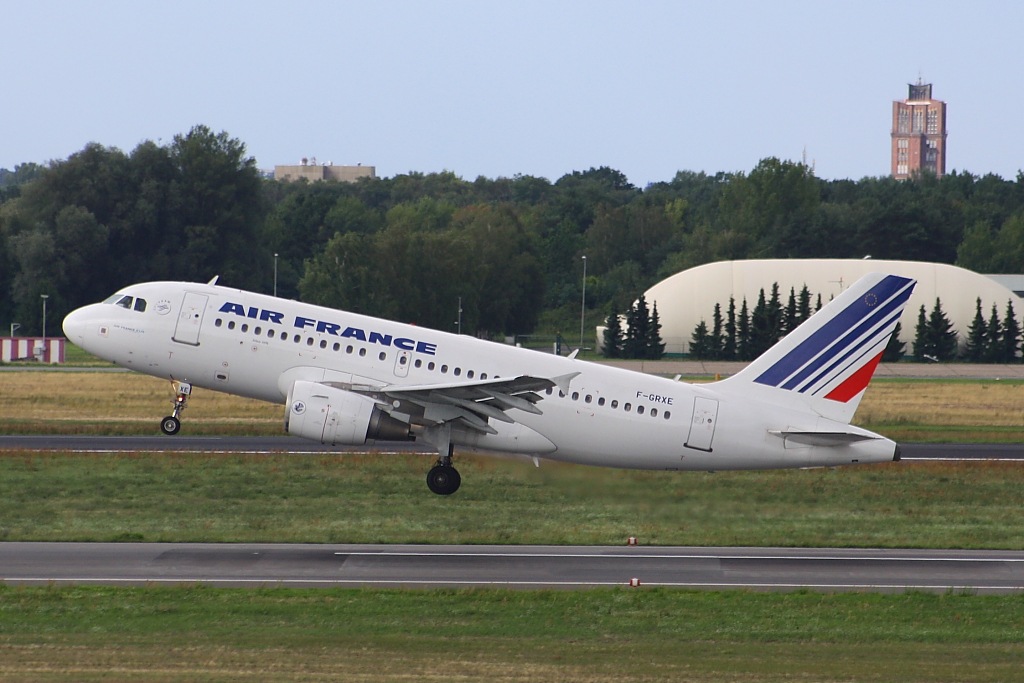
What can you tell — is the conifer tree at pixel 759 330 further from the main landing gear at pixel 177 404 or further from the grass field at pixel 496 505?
the main landing gear at pixel 177 404

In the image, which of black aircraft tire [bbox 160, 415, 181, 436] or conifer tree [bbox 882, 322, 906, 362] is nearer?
black aircraft tire [bbox 160, 415, 181, 436]

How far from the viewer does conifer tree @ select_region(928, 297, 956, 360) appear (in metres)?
108

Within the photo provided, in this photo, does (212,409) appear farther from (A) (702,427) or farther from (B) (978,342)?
(B) (978,342)

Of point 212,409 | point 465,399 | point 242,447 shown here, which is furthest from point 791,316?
point 465,399

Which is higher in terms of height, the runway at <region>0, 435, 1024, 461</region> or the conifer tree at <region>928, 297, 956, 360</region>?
the conifer tree at <region>928, 297, 956, 360</region>

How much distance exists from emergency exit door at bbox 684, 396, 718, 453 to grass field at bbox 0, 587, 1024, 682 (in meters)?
6.62

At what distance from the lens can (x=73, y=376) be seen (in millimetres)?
77500

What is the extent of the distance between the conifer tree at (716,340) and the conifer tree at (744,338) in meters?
1.54

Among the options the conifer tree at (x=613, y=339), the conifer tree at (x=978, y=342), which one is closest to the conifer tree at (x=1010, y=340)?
the conifer tree at (x=978, y=342)

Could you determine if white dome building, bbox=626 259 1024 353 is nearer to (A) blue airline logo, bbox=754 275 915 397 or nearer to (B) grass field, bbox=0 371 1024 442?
(B) grass field, bbox=0 371 1024 442

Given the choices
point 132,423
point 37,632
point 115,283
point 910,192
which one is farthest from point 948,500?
point 910,192

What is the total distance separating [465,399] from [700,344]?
274ft

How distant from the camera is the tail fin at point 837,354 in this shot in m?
29.5

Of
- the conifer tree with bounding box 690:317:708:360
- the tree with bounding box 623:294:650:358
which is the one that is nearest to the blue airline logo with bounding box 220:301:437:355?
the tree with bounding box 623:294:650:358
